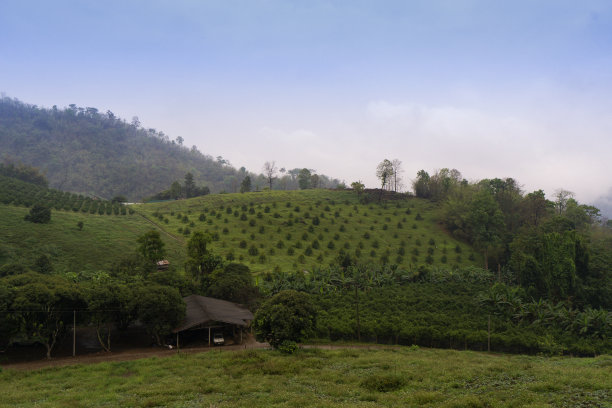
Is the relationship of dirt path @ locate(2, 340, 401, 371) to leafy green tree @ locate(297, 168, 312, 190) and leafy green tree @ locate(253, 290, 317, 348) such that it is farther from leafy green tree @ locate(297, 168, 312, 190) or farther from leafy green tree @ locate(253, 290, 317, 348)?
leafy green tree @ locate(297, 168, 312, 190)

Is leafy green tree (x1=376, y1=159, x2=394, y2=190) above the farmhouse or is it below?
above

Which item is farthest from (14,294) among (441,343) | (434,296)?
(434,296)

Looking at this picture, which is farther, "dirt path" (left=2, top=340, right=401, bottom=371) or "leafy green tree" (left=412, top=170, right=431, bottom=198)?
"leafy green tree" (left=412, top=170, right=431, bottom=198)

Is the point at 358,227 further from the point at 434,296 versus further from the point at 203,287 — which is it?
the point at 203,287

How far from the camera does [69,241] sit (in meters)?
57.5

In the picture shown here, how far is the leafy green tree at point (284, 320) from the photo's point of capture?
94.1ft

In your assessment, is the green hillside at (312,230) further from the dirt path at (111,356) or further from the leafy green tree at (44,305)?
the leafy green tree at (44,305)

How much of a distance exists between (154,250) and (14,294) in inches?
895

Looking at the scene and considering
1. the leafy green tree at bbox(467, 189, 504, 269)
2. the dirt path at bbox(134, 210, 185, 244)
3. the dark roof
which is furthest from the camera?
the leafy green tree at bbox(467, 189, 504, 269)

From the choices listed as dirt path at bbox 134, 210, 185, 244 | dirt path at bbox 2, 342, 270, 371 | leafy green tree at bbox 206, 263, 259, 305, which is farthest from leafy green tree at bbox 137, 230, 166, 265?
dirt path at bbox 134, 210, 185, 244

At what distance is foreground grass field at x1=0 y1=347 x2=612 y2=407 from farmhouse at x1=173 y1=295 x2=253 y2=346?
188 inches

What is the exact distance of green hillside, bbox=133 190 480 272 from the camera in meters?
66.8

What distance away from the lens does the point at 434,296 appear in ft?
159

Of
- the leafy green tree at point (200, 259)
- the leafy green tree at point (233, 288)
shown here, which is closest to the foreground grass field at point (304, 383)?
the leafy green tree at point (233, 288)
